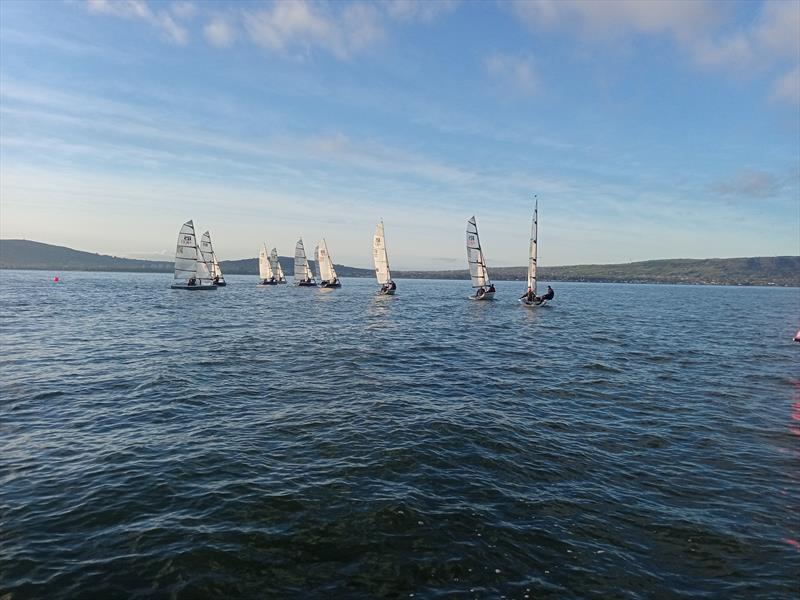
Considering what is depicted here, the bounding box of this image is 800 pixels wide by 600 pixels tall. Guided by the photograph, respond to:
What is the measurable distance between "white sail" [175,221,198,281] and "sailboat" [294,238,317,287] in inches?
1360

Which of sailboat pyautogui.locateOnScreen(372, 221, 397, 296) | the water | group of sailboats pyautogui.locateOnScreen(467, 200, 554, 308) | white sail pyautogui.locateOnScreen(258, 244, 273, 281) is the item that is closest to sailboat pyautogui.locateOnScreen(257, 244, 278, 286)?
white sail pyautogui.locateOnScreen(258, 244, 273, 281)

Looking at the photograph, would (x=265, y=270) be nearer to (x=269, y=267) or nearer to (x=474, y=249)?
(x=269, y=267)

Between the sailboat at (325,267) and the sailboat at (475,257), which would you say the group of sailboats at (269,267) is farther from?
the sailboat at (475,257)

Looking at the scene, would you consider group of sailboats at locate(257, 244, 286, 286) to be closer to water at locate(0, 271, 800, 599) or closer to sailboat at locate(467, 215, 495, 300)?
sailboat at locate(467, 215, 495, 300)

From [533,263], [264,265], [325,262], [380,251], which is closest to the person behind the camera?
[533,263]

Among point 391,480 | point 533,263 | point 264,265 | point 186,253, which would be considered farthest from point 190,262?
point 391,480

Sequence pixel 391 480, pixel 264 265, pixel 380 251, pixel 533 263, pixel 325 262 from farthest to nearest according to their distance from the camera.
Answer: pixel 264 265
pixel 325 262
pixel 380 251
pixel 533 263
pixel 391 480

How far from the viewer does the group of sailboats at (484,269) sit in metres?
70.0

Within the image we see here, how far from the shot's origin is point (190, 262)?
9456cm

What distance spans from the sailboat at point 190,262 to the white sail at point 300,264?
31015 millimetres

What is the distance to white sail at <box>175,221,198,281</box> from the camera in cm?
8994

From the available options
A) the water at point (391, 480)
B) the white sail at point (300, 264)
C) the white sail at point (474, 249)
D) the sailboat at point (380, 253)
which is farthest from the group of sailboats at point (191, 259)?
the water at point (391, 480)

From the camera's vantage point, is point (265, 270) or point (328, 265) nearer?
point (328, 265)

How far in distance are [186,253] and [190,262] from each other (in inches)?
118
